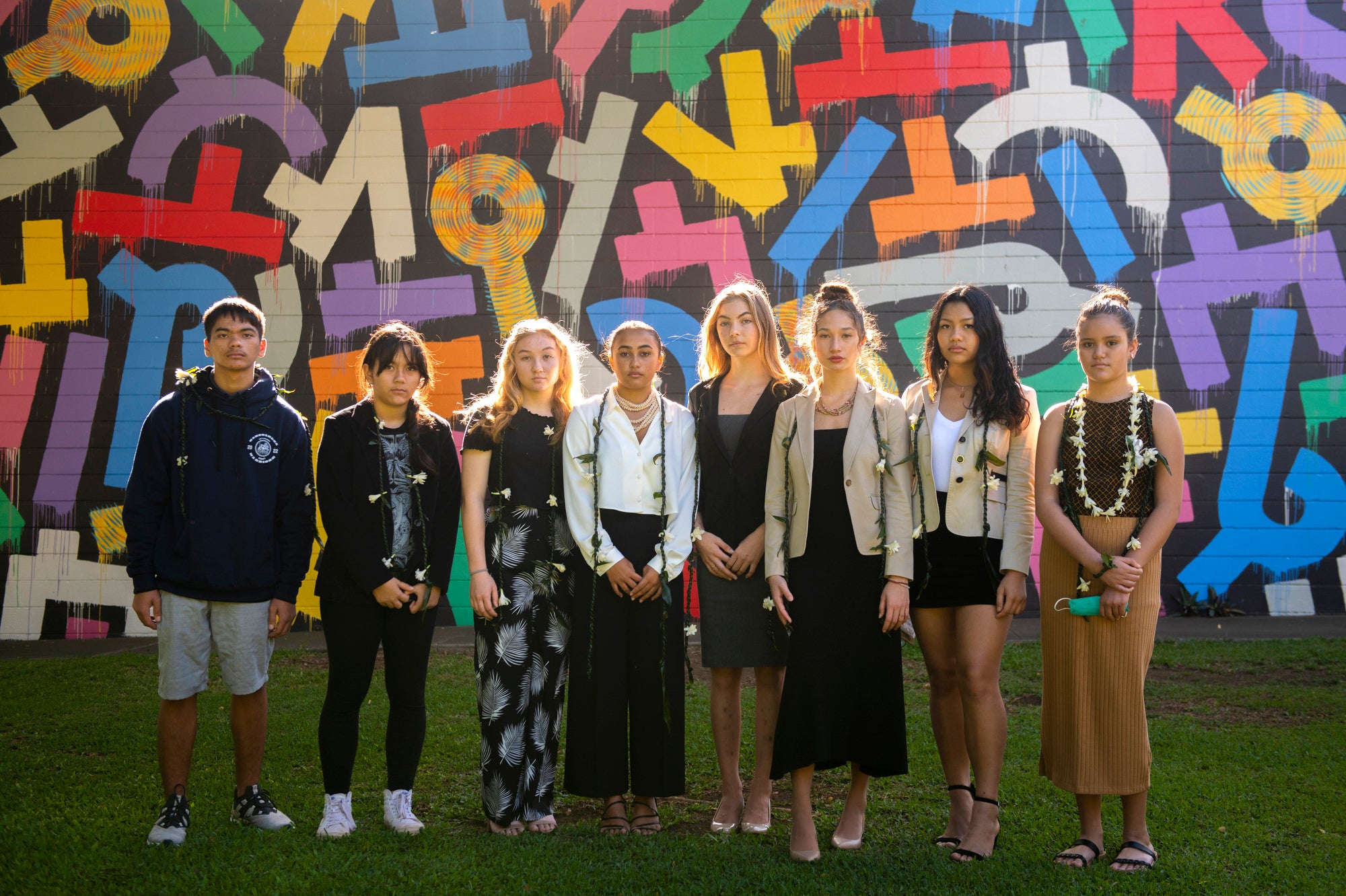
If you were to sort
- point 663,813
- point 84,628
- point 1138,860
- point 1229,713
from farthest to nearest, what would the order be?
point 84,628 < point 1229,713 < point 663,813 < point 1138,860

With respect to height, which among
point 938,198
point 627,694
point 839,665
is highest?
point 938,198

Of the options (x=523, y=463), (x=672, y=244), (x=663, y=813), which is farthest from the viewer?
(x=672, y=244)

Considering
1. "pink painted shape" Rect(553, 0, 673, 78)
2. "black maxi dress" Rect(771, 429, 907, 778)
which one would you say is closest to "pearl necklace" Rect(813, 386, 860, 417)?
"black maxi dress" Rect(771, 429, 907, 778)

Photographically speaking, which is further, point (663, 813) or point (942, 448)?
point (663, 813)

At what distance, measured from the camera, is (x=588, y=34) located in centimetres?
691

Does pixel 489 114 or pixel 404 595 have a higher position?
pixel 489 114

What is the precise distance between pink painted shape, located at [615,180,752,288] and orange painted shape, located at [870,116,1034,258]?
3.45 ft

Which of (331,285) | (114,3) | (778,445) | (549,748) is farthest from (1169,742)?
(114,3)

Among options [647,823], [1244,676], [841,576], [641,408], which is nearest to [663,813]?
[647,823]

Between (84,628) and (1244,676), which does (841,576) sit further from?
(84,628)

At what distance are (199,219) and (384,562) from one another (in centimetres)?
492

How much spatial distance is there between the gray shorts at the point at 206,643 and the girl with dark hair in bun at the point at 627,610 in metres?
1.10

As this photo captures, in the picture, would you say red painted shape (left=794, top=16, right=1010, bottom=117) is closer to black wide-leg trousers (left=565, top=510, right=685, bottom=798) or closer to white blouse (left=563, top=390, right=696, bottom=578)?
white blouse (left=563, top=390, right=696, bottom=578)

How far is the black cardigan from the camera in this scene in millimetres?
3234
